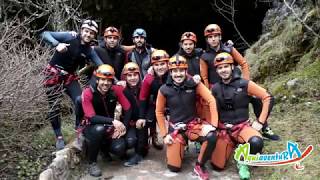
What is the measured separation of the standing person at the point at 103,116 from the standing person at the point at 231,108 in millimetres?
1224

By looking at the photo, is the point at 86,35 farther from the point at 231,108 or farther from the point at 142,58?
the point at 231,108

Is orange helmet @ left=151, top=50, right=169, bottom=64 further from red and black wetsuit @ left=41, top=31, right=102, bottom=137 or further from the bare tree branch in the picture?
the bare tree branch

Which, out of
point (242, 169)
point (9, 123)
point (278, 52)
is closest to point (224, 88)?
point (242, 169)

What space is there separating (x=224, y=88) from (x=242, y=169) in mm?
1046

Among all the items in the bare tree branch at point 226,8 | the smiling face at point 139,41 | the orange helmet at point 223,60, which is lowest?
the orange helmet at point 223,60

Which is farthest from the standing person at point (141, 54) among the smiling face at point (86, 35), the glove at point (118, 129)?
the glove at point (118, 129)

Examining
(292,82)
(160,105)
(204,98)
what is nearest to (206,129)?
(204,98)

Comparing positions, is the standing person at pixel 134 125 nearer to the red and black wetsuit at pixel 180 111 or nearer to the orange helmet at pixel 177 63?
the red and black wetsuit at pixel 180 111

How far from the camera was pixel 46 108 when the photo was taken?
18.7 feet

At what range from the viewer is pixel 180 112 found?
5.40 m

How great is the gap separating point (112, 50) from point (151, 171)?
1994mm

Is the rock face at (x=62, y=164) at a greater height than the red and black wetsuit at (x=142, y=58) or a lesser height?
lesser

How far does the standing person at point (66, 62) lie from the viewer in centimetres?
561

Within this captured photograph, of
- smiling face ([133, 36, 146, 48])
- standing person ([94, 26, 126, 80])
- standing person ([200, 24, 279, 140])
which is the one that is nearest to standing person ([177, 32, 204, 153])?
standing person ([200, 24, 279, 140])
